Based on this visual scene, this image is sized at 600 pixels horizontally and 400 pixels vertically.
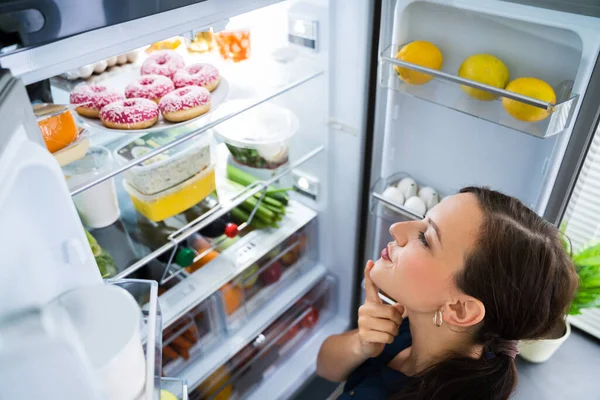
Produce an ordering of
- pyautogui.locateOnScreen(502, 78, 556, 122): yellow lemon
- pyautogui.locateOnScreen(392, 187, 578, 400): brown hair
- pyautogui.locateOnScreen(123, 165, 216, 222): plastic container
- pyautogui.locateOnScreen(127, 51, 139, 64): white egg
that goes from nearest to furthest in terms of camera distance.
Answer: pyautogui.locateOnScreen(392, 187, 578, 400): brown hair, pyautogui.locateOnScreen(502, 78, 556, 122): yellow lemon, pyautogui.locateOnScreen(123, 165, 216, 222): plastic container, pyautogui.locateOnScreen(127, 51, 139, 64): white egg

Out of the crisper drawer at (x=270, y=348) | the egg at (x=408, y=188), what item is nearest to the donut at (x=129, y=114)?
the egg at (x=408, y=188)

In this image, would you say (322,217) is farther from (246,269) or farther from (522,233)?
(522,233)

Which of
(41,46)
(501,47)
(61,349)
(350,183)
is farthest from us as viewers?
(350,183)

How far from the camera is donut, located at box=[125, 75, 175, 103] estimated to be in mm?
1065

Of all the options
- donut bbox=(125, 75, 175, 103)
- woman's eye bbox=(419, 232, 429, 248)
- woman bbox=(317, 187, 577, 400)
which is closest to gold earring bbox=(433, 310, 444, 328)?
woman bbox=(317, 187, 577, 400)

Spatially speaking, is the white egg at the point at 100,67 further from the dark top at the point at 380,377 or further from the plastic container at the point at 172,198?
the dark top at the point at 380,377

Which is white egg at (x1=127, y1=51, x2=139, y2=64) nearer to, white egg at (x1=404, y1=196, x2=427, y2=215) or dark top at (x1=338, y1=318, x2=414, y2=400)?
white egg at (x1=404, y1=196, x2=427, y2=215)

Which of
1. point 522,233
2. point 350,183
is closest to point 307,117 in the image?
point 350,183

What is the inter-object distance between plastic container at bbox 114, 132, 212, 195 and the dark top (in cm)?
63

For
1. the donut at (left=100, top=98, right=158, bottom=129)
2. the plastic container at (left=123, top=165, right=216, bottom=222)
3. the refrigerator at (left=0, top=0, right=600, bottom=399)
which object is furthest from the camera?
the plastic container at (left=123, top=165, right=216, bottom=222)

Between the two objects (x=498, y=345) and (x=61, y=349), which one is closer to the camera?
(x=61, y=349)

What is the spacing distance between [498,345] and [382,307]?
0.73 feet

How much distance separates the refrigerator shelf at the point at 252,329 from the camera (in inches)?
51.2

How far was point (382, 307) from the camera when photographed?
0.96 meters
